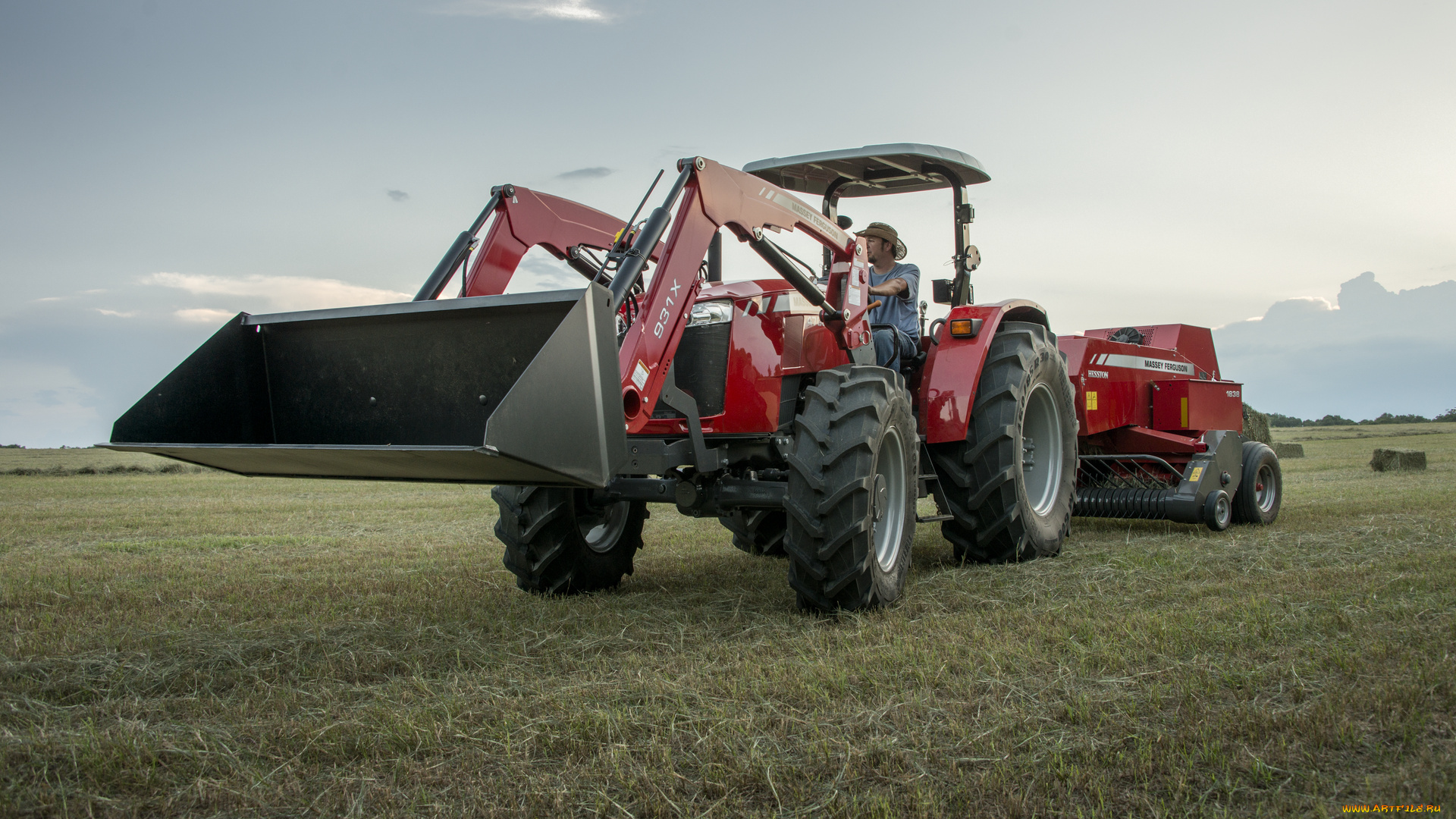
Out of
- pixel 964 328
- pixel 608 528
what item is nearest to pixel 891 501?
pixel 964 328

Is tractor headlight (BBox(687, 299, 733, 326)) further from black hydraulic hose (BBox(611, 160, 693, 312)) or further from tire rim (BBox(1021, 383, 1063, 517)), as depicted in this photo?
tire rim (BBox(1021, 383, 1063, 517))

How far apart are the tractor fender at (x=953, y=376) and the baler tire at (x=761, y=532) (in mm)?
1135

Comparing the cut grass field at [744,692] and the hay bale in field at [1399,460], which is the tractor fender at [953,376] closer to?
the cut grass field at [744,692]

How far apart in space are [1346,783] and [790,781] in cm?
132

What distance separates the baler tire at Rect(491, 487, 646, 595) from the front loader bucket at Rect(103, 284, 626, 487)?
110 centimetres

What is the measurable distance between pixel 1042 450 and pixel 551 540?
3.30m

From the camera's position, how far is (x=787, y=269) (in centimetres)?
483

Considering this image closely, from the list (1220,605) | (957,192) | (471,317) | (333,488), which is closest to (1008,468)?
(1220,605)

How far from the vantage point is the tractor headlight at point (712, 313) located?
480cm

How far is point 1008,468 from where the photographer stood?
18.1 ft

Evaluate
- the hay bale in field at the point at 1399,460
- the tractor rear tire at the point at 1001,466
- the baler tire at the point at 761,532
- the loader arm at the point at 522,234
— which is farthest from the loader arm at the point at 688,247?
the hay bale in field at the point at 1399,460

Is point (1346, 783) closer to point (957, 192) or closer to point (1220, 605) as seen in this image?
point (1220, 605)

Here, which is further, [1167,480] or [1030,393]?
[1167,480]

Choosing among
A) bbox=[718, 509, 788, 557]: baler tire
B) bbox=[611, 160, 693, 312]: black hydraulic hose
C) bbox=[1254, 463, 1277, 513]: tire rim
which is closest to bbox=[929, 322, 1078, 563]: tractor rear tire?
bbox=[718, 509, 788, 557]: baler tire
